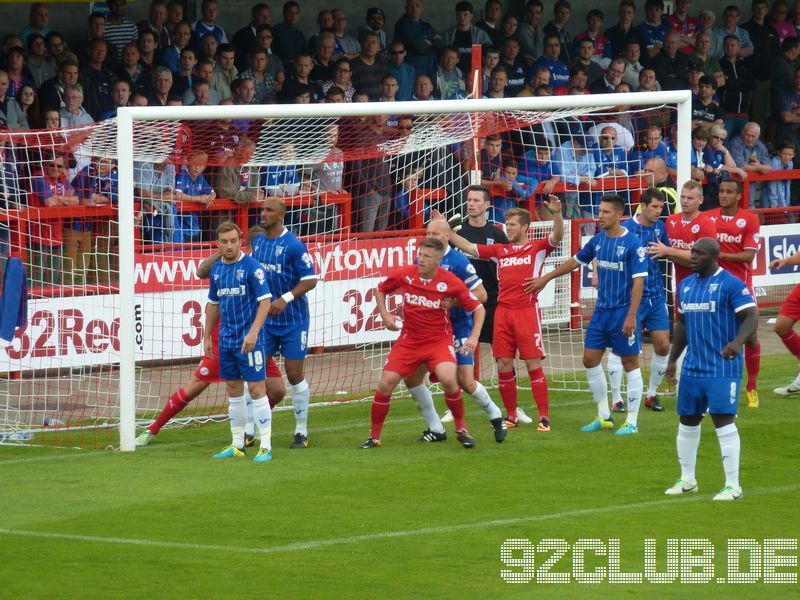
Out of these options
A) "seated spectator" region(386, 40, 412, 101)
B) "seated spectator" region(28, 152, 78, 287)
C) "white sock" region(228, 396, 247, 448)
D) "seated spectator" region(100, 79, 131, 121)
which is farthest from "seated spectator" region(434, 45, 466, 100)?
"white sock" region(228, 396, 247, 448)

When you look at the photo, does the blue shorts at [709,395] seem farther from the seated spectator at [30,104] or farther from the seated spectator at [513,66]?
the seated spectator at [513,66]

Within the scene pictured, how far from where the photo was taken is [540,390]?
1289cm

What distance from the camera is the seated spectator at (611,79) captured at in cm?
2153

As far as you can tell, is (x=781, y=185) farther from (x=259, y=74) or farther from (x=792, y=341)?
(x=259, y=74)

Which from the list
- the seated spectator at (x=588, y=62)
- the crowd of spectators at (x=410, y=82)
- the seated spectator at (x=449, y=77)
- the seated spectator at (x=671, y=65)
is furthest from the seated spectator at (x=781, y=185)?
the seated spectator at (x=449, y=77)

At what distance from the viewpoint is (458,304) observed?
39.3ft

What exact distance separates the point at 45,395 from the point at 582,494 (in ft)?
20.1

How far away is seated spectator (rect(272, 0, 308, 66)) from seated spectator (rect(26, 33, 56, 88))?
3.41m

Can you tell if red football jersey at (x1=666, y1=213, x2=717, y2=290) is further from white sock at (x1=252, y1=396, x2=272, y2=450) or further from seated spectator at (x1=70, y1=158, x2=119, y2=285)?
seated spectator at (x1=70, y1=158, x2=119, y2=285)

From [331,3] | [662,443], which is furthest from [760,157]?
[662,443]

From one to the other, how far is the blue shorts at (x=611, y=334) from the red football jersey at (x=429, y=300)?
4.46 ft

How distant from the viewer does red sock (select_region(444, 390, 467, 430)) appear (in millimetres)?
12078

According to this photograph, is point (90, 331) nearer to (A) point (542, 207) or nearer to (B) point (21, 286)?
(B) point (21, 286)

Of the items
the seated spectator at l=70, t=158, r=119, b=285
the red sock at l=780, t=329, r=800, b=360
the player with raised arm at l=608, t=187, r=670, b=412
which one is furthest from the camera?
the seated spectator at l=70, t=158, r=119, b=285
